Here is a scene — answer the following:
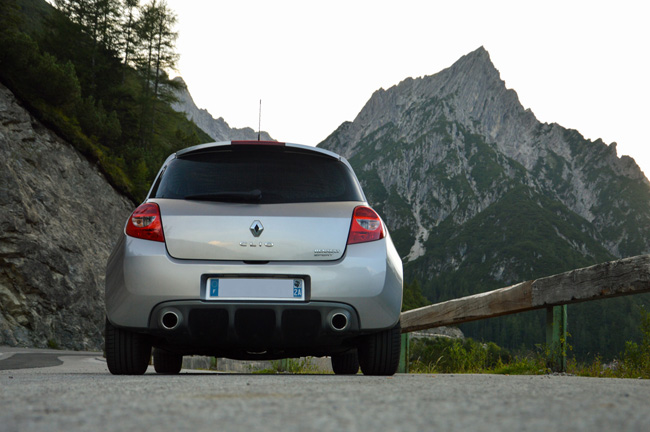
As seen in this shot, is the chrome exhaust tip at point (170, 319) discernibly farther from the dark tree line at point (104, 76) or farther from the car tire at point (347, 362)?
the dark tree line at point (104, 76)

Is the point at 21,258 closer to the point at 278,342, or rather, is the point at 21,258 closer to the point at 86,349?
the point at 86,349

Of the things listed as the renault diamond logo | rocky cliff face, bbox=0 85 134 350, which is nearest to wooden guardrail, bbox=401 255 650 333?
the renault diamond logo

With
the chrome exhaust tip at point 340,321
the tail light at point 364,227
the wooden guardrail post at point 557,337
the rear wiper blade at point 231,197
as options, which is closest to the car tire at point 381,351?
the chrome exhaust tip at point 340,321

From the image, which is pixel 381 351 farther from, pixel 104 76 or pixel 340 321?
pixel 104 76

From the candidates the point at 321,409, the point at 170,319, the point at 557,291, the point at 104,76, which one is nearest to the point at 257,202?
the point at 170,319

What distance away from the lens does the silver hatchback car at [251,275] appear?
4238mm

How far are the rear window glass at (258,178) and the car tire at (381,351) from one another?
Answer: 1029mm

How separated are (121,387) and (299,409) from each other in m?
1.37

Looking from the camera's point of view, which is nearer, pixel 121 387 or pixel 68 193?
pixel 121 387

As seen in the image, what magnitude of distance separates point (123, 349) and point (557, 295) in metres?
3.46

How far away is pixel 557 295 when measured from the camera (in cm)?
523

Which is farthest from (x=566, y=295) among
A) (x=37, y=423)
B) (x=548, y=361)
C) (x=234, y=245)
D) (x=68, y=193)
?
(x=68, y=193)

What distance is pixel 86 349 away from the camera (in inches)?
894

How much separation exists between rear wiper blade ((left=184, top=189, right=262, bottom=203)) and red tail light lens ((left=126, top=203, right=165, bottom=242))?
0.86ft
